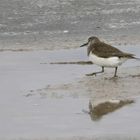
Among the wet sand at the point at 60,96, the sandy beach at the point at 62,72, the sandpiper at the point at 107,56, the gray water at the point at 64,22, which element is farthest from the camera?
the gray water at the point at 64,22

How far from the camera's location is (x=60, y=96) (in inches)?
400

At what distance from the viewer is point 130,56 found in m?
11.4

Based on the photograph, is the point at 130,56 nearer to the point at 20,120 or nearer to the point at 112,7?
the point at 20,120

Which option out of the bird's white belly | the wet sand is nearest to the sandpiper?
the bird's white belly

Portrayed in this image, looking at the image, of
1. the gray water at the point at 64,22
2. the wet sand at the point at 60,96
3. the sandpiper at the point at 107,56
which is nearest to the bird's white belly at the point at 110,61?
the sandpiper at the point at 107,56

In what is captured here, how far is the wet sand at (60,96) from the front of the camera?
8117 mm

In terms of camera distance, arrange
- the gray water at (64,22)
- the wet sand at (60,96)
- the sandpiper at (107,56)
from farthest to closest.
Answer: the gray water at (64,22) → the sandpiper at (107,56) → the wet sand at (60,96)

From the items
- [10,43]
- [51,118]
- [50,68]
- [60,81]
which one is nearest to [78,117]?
[51,118]

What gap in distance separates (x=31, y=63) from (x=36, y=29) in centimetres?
310

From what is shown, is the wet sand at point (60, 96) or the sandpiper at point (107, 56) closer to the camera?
the wet sand at point (60, 96)

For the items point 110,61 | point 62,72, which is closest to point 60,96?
point 110,61

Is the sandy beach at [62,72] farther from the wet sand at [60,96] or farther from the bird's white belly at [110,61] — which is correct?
the bird's white belly at [110,61]

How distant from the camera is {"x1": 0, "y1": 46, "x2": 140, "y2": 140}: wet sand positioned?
8.12m

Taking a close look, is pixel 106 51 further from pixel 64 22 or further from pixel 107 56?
pixel 64 22
